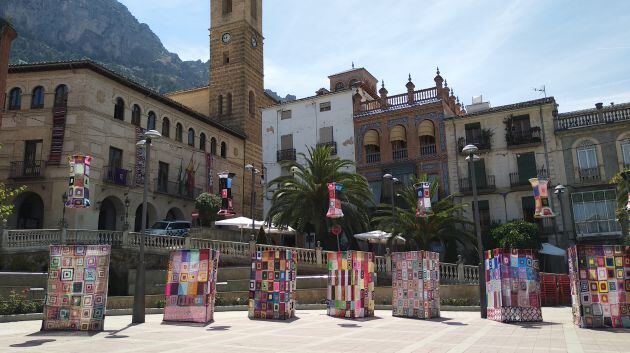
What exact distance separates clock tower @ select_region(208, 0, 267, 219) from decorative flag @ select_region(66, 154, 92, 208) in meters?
23.8

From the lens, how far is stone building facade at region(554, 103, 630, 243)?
31188mm

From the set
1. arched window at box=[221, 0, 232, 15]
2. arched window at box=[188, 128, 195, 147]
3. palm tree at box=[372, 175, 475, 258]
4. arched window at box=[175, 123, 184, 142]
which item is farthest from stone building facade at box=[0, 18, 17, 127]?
arched window at box=[221, 0, 232, 15]

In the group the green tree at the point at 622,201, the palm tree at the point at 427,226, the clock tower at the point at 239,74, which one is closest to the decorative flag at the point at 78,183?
the palm tree at the point at 427,226

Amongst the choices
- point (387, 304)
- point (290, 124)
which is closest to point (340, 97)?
point (290, 124)

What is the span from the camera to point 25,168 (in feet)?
104

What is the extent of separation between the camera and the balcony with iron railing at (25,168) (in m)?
31.6

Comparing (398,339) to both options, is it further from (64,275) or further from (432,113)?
(432,113)

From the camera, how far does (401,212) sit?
2870cm

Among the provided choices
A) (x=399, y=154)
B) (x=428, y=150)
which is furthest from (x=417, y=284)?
(x=399, y=154)

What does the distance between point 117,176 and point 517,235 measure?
2530cm

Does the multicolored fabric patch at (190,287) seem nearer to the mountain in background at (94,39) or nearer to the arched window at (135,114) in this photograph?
the arched window at (135,114)

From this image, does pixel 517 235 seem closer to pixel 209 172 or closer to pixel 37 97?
pixel 209 172

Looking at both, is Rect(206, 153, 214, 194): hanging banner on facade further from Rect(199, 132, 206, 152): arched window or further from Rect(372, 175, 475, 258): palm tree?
Rect(372, 175, 475, 258): palm tree

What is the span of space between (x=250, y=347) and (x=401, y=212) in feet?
65.1
